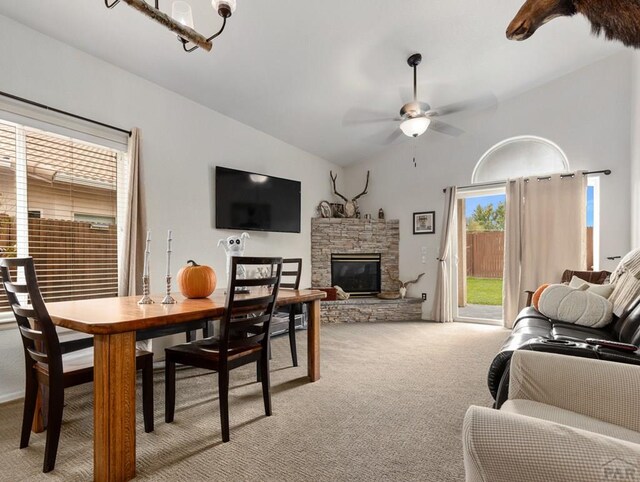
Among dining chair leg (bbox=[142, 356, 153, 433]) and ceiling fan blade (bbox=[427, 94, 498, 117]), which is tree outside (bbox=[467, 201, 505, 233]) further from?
dining chair leg (bbox=[142, 356, 153, 433])

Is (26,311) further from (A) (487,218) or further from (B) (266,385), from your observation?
(A) (487,218)

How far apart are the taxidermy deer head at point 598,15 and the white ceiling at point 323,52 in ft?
5.04

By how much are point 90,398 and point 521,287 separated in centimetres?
496

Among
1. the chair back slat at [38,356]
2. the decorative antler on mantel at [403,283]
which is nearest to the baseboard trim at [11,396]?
the chair back slat at [38,356]

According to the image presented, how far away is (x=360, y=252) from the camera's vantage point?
6012 millimetres

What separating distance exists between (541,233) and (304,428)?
13.8 feet

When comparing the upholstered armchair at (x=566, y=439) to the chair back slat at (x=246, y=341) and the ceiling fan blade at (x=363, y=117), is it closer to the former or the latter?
the chair back slat at (x=246, y=341)

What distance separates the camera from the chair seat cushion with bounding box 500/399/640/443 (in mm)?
1139

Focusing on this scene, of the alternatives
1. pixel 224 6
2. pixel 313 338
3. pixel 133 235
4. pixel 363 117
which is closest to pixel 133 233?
pixel 133 235

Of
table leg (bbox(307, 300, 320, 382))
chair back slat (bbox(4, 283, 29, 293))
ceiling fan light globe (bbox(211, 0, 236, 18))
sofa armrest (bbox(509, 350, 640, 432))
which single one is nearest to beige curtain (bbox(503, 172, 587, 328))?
table leg (bbox(307, 300, 320, 382))

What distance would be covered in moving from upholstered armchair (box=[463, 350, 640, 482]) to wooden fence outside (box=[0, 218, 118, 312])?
3185mm

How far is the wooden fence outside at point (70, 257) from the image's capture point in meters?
2.75

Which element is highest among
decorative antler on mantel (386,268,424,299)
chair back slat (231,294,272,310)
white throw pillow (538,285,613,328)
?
chair back slat (231,294,272,310)

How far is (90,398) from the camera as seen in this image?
2561mm
